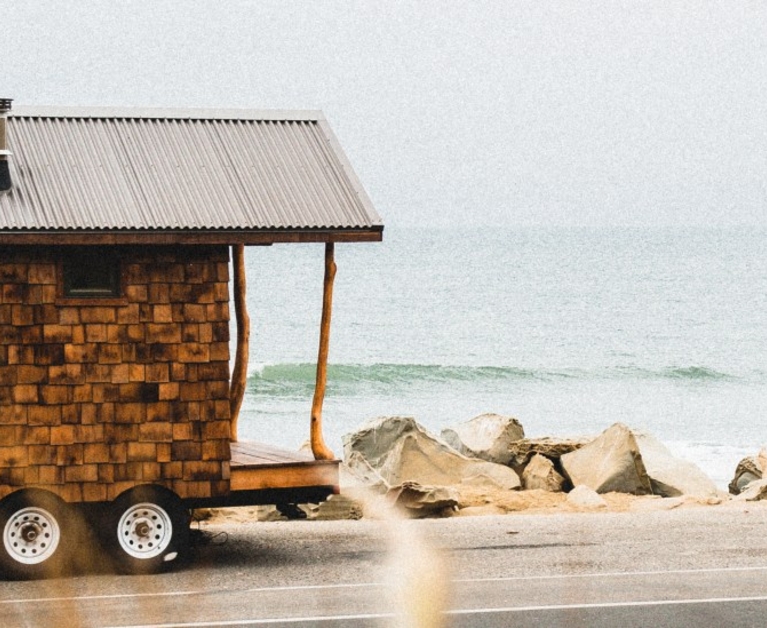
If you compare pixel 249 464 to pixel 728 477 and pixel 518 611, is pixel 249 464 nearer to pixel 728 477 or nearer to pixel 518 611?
pixel 518 611

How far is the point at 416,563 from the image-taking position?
13008 mm

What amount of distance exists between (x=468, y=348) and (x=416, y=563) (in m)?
46.1

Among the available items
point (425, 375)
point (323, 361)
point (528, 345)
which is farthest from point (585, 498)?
point (528, 345)

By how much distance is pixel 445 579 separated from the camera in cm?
1214

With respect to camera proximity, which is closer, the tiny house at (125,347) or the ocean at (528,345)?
the tiny house at (125,347)

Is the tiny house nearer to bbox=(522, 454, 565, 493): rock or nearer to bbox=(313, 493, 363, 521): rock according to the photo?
bbox=(313, 493, 363, 521): rock

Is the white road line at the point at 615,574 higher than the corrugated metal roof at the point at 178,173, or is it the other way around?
the corrugated metal roof at the point at 178,173

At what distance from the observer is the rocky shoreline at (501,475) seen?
16.9 meters

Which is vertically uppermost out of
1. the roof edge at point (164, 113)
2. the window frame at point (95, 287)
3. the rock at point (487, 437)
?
the roof edge at point (164, 113)

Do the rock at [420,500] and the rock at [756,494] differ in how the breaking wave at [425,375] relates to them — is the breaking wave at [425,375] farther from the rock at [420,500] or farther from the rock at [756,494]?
the rock at [420,500]

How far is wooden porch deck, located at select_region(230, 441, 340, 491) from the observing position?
510 inches

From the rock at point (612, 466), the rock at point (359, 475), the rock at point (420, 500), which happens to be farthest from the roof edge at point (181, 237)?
the rock at point (612, 466)

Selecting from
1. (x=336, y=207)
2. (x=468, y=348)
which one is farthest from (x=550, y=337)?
(x=336, y=207)

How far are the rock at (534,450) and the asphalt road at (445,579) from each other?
4.31 meters
